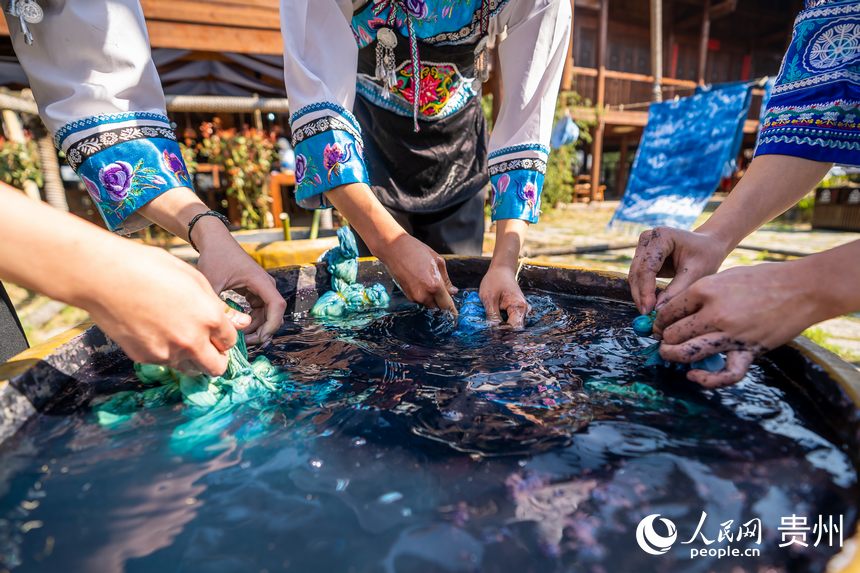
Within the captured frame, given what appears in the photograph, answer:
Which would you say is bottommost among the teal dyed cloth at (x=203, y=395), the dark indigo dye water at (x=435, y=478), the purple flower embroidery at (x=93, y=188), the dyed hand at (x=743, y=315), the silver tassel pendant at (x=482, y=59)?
the dark indigo dye water at (x=435, y=478)

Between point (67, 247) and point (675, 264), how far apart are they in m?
1.21

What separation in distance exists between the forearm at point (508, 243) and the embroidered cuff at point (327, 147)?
0.52 meters

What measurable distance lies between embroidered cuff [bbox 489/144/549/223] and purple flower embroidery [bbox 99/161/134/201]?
3.69ft

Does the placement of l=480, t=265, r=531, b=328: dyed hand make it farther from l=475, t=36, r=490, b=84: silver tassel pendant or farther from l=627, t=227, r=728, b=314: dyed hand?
l=475, t=36, r=490, b=84: silver tassel pendant

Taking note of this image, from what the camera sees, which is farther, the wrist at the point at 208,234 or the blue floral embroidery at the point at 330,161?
the blue floral embroidery at the point at 330,161

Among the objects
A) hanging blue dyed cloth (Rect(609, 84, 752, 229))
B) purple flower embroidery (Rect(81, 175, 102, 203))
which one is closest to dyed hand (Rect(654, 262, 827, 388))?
purple flower embroidery (Rect(81, 175, 102, 203))

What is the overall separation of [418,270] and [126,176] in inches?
30.3

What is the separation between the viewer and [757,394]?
0.95 meters

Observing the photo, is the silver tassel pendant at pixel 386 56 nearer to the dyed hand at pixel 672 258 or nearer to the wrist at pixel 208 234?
the wrist at pixel 208 234

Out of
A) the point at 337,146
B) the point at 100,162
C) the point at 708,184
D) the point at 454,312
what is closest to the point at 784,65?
the point at 454,312

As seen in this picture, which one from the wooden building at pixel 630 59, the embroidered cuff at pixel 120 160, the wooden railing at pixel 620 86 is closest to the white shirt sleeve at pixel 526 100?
the embroidered cuff at pixel 120 160

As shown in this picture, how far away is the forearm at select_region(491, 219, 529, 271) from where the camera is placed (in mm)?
1541

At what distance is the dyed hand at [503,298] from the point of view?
4.57 feet

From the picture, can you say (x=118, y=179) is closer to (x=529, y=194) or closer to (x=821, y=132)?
(x=529, y=194)
